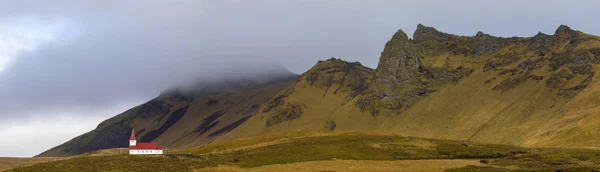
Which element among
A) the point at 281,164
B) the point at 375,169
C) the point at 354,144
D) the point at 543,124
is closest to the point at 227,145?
the point at 354,144

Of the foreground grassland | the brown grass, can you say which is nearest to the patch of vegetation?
the foreground grassland

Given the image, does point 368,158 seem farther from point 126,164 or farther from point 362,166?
point 126,164

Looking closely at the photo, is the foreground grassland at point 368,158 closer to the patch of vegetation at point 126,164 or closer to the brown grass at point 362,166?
the patch of vegetation at point 126,164

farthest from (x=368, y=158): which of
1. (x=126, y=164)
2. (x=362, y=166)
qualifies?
(x=126, y=164)

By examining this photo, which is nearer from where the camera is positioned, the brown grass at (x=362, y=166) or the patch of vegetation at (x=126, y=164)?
the brown grass at (x=362, y=166)

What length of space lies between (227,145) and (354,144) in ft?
122

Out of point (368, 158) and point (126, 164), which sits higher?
point (126, 164)

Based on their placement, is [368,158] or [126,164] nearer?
[126,164]

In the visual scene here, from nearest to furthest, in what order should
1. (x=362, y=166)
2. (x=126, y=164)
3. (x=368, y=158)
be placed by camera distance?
(x=362, y=166) → (x=126, y=164) → (x=368, y=158)

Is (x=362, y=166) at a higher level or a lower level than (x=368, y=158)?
lower

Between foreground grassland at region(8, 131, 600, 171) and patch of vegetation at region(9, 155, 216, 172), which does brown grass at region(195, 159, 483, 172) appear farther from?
patch of vegetation at region(9, 155, 216, 172)

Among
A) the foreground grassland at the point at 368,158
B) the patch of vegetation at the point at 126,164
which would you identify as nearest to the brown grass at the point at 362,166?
the foreground grassland at the point at 368,158

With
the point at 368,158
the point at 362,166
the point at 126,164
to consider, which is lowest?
the point at 362,166

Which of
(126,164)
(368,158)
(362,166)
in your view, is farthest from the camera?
(368,158)
